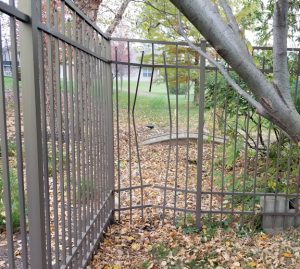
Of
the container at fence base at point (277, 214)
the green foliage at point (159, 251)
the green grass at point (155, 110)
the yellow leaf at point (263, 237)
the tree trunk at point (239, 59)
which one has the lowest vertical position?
the yellow leaf at point (263, 237)

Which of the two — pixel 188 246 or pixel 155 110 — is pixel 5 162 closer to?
pixel 188 246

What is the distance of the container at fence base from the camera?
4.08 metres

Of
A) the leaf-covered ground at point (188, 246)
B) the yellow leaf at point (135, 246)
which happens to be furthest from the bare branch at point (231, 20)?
the yellow leaf at point (135, 246)

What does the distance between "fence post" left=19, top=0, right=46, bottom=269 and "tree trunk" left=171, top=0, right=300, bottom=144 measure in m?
1.14

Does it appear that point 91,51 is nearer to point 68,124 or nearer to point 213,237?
point 68,124

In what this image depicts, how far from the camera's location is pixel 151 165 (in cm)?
677

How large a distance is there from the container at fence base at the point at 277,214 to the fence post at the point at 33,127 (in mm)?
2912

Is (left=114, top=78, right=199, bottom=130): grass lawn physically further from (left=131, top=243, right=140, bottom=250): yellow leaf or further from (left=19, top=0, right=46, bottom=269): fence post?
(left=19, top=0, right=46, bottom=269): fence post

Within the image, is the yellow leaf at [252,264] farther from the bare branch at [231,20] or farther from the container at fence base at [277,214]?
the bare branch at [231,20]

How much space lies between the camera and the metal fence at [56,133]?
5.52ft

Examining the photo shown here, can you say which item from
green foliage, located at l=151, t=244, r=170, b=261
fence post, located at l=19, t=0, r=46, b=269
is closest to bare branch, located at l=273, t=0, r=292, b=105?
fence post, located at l=19, t=0, r=46, b=269

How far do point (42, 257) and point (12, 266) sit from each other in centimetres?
33

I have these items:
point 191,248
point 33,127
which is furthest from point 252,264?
point 33,127

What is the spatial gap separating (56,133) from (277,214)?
2697mm
